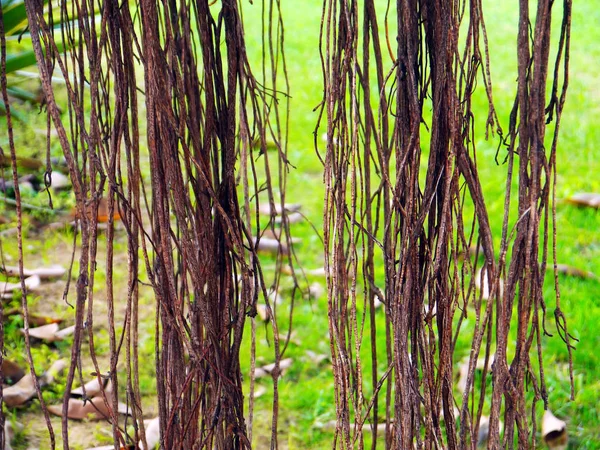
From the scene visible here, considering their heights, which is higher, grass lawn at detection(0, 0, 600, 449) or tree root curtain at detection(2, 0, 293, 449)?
tree root curtain at detection(2, 0, 293, 449)

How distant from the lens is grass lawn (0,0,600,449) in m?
2.12

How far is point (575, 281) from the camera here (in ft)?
8.78

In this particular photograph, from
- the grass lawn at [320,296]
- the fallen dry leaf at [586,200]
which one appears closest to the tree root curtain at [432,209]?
the grass lawn at [320,296]

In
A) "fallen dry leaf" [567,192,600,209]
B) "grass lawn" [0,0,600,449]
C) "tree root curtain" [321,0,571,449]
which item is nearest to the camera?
"tree root curtain" [321,0,571,449]

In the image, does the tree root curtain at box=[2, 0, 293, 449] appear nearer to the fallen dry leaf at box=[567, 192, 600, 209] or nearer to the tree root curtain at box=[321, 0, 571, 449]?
the tree root curtain at box=[321, 0, 571, 449]

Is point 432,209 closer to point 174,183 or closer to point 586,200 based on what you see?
point 174,183

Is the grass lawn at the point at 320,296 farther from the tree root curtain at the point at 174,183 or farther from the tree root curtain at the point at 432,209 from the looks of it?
the tree root curtain at the point at 432,209

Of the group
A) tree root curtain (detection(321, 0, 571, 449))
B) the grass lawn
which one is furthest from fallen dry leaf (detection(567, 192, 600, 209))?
tree root curtain (detection(321, 0, 571, 449))

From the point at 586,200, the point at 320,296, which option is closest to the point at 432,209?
the point at 320,296

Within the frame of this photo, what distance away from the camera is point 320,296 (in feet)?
8.99

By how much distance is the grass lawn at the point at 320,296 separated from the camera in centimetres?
212

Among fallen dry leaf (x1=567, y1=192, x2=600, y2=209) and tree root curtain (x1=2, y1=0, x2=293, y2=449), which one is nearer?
tree root curtain (x1=2, y1=0, x2=293, y2=449)

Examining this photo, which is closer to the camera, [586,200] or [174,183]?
[174,183]

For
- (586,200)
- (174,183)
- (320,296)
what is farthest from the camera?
(586,200)
